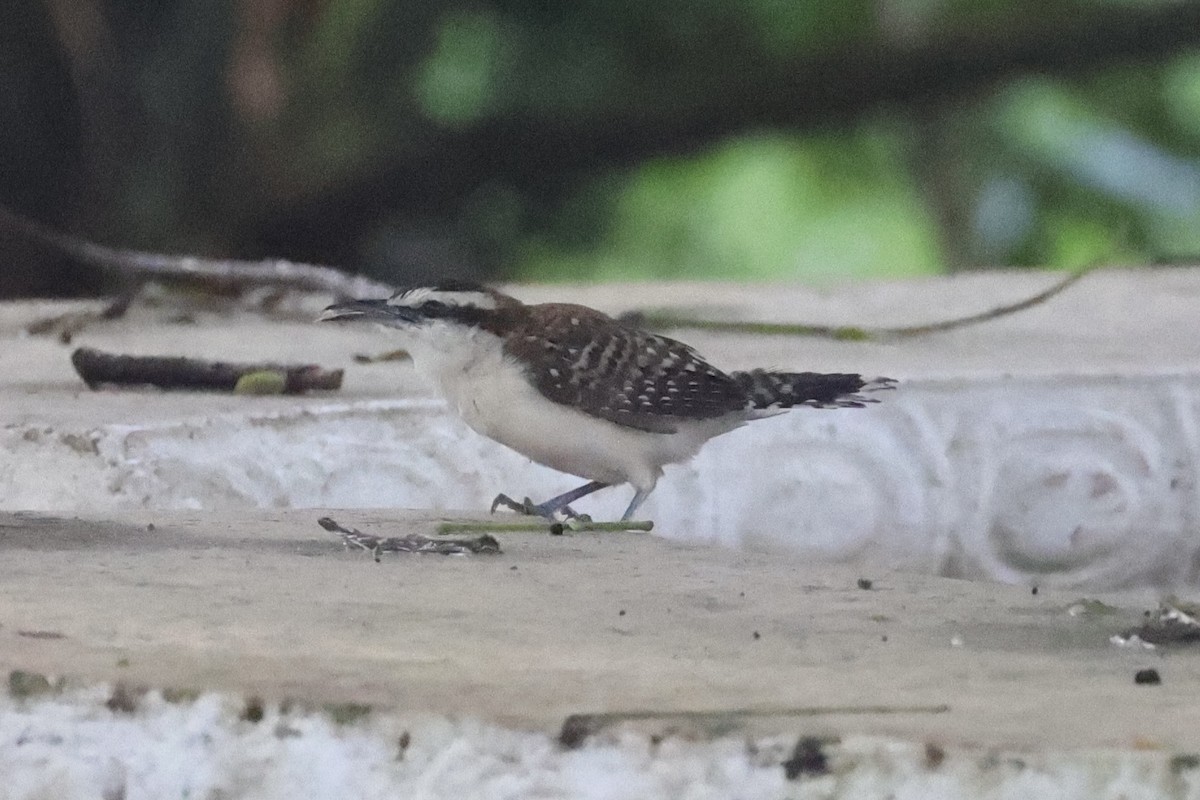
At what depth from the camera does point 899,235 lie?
612 centimetres

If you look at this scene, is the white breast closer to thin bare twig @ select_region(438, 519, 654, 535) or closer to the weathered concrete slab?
thin bare twig @ select_region(438, 519, 654, 535)

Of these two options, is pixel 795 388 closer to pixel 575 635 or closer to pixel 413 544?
pixel 413 544

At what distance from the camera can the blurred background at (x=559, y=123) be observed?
199 inches

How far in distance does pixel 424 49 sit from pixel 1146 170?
231 cm

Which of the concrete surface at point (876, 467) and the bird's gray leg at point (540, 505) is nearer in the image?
the bird's gray leg at point (540, 505)

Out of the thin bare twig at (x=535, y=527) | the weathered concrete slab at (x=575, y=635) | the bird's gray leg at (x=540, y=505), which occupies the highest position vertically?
the weathered concrete slab at (x=575, y=635)

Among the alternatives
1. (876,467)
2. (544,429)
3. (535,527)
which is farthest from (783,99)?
(535,527)

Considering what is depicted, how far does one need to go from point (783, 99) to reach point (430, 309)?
3.31m

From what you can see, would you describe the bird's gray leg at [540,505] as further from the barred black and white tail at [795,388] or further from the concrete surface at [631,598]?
the barred black and white tail at [795,388]

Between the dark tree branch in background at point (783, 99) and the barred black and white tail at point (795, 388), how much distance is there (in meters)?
3.18

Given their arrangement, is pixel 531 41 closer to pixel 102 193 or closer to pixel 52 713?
pixel 102 193

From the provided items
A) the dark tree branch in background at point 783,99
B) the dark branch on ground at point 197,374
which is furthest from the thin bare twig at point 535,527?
the dark tree branch in background at point 783,99

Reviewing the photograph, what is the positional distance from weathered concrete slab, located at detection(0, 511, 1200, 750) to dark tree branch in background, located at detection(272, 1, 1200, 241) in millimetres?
3626

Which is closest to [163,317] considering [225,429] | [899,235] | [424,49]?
[225,429]
